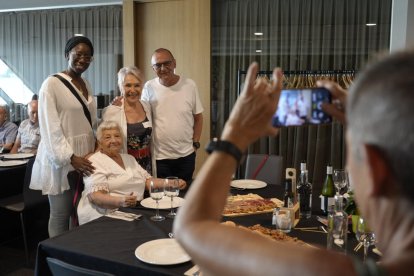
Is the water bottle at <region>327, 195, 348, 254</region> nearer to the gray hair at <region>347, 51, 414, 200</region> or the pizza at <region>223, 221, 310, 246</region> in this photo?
the pizza at <region>223, 221, 310, 246</region>

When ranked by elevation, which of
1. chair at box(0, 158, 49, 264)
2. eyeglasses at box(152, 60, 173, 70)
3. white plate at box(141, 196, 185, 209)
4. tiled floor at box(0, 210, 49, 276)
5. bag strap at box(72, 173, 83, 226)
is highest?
eyeglasses at box(152, 60, 173, 70)

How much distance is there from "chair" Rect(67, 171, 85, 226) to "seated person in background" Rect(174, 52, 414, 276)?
222 centimetres

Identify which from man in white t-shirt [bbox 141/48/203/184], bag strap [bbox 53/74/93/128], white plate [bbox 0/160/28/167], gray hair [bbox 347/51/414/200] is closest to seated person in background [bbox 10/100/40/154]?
white plate [bbox 0/160/28/167]

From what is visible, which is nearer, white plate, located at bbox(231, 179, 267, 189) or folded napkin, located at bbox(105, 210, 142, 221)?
folded napkin, located at bbox(105, 210, 142, 221)

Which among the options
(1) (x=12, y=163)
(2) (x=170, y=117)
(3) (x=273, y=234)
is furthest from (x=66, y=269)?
(1) (x=12, y=163)

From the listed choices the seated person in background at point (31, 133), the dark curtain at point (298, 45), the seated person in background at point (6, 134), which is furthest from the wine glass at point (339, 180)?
the seated person in background at point (6, 134)

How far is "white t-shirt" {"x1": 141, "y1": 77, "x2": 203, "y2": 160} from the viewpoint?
3.46m

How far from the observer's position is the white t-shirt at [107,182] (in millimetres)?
2410

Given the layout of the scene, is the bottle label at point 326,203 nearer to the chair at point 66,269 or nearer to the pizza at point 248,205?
the pizza at point 248,205

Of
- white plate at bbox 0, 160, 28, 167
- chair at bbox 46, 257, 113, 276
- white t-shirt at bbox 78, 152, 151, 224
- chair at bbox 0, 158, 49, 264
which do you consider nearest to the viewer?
chair at bbox 46, 257, 113, 276

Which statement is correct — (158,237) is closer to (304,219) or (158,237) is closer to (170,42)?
(304,219)

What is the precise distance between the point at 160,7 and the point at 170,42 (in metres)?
0.43

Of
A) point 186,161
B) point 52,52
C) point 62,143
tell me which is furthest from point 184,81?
point 52,52

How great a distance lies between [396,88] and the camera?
0.55 metres
